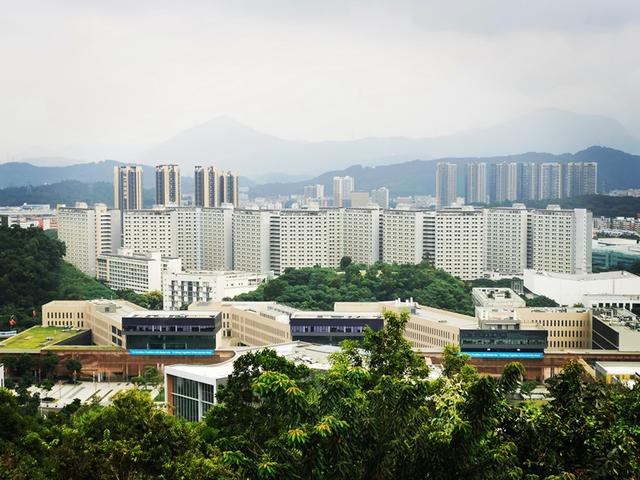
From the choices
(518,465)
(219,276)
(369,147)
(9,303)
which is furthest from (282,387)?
(369,147)

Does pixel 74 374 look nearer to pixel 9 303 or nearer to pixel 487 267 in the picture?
pixel 9 303

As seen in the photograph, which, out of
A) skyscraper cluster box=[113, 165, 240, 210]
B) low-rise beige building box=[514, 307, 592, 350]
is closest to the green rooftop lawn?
low-rise beige building box=[514, 307, 592, 350]

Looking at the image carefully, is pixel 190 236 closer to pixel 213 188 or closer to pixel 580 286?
pixel 213 188

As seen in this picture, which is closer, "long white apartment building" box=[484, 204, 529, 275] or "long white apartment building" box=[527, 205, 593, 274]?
"long white apartment building" box=[527, 205, 593, 274]

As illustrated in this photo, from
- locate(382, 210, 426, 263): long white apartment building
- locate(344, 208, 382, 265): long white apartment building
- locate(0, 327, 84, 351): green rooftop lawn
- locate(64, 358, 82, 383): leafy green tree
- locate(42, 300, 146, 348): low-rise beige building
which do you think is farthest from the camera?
locate(344, 208, 382, 265): long white apartment building

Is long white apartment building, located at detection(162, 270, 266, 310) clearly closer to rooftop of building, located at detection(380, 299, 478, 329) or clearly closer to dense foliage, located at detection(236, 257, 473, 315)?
dense foliage, located at detection(236, 257, 473, 315)

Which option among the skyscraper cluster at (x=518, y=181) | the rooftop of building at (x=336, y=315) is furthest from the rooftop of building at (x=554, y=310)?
the skyscraper cluster at (x=518, y=181)

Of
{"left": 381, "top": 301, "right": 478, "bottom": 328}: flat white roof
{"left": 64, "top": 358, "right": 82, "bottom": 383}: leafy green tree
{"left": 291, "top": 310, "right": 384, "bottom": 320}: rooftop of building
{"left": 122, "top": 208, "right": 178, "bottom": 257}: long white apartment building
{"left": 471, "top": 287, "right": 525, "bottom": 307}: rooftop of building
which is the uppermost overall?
{"left": 122, "top": 208, "right": 178, "bottom": 257}: long white apartment building
